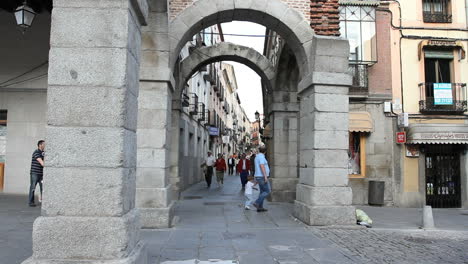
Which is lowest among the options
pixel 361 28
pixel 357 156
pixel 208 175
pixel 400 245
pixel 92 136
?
pixel 400 245

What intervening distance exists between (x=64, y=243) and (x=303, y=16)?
21.6ft

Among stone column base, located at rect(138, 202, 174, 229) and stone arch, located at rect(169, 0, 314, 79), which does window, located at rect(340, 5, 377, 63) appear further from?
stone column base, located at rect(138, 202, 174, 229)

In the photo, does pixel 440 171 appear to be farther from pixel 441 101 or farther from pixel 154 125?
pixel 154 125

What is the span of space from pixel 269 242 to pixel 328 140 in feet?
8.63

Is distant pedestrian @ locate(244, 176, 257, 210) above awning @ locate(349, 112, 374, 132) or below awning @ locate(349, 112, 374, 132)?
below

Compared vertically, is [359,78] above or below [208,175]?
above

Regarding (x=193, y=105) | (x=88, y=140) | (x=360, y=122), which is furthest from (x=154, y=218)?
(x=193, y=105)

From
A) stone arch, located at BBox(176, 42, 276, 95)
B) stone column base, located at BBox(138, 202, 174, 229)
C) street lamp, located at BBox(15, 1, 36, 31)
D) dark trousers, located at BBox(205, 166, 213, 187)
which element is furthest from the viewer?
dark trousers, located at BBox(205, 166, 213, 187)

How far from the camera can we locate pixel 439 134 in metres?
11.3

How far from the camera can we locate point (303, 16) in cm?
781

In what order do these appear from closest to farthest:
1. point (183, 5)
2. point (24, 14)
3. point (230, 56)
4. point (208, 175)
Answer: point (183, 5), point (24, 14), point (230, 56), point (208, 175)

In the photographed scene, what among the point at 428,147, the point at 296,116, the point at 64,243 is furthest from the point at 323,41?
the point at 428,147

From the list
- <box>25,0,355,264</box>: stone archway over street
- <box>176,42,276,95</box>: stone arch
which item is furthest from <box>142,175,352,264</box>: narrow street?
<box>176,42,276,95</box>: stone arch

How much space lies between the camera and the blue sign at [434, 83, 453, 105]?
11844 mm
